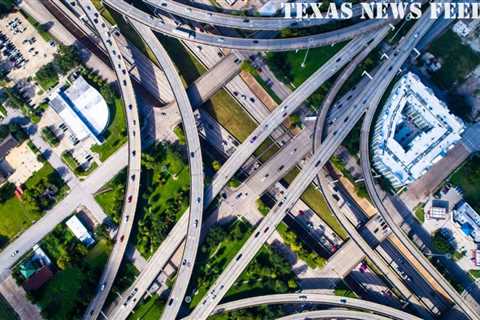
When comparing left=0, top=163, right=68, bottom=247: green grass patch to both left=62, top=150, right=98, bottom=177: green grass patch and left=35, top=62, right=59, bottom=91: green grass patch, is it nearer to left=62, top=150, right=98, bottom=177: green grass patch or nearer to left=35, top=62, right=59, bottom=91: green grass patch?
left=62, top=150, right=98, bottom=177: green grass patch

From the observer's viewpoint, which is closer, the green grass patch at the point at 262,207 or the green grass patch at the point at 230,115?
the green grass patch at the point at 262,207

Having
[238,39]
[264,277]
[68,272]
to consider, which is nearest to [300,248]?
[264,277]

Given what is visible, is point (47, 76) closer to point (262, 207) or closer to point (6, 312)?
point (6, 312)

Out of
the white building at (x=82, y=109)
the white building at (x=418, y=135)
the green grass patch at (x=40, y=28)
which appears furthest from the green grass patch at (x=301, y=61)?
the green grass patch at (x=40, y=28)

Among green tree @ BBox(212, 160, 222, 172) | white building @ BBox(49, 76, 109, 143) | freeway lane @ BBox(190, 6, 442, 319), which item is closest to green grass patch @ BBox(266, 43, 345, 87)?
freeway lane @ BBox(190, 6, 442, 319)

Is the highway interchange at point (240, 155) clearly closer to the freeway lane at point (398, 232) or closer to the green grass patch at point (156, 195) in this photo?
the freeway lane at point (398, 232)

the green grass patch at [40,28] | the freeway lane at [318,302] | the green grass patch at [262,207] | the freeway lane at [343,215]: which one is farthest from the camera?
the green grass patch at [40,28]
